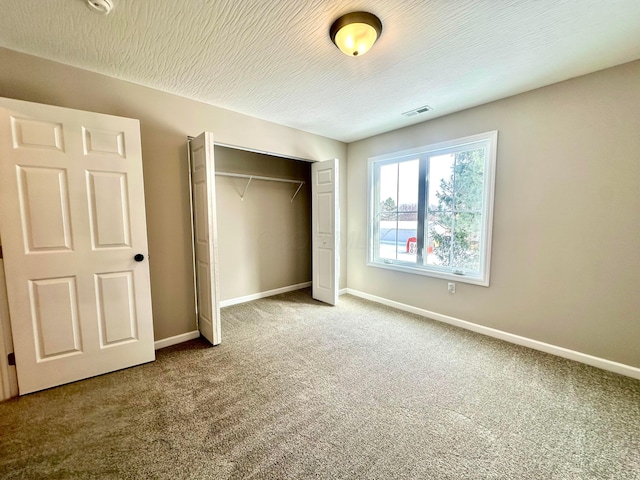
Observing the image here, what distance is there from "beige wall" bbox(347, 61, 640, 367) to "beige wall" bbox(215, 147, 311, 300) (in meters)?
2.64

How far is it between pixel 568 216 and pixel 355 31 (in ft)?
8.07

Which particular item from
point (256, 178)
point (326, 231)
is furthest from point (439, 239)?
point (256, 178)

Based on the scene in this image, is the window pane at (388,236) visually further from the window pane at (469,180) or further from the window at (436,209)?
the window pane at (469,180)

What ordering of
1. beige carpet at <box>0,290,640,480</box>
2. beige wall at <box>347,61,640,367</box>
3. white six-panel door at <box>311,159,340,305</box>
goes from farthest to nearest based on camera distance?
white six-panel door at <box>311,159,340,305</box> → beige wall at <box>347,61,640,367</box> → beige carpet at <box>0,290,640,480</box>

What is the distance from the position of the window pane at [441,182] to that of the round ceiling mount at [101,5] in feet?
10.7

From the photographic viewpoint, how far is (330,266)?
3.78m

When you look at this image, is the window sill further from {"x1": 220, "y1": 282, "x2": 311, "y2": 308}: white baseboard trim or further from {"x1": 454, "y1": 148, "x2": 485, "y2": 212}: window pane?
{"x1": 220, "y1": 282, "x2": 311, "y2": 308}: white baseboard trim

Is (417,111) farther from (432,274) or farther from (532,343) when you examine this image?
(532,343)

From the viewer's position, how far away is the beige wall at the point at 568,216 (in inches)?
81.7

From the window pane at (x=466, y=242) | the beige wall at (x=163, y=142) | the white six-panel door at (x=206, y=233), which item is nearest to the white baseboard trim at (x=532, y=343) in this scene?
the window pane at (x=466, y=242)

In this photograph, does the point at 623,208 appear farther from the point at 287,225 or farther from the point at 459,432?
the point at 287,225

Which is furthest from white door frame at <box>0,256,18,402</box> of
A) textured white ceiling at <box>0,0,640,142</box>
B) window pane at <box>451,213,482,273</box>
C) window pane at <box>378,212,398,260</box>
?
window pane at <box>451,213,482,273</box>

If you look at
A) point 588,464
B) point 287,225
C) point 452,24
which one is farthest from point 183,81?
point 588,464

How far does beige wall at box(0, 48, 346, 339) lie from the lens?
6.86 feet
